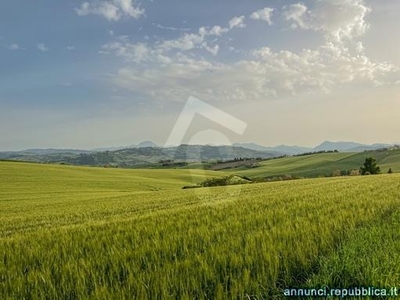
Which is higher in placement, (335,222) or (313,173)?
(335,222)

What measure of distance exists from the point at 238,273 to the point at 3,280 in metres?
3.17

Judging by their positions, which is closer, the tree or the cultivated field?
the cultivated field

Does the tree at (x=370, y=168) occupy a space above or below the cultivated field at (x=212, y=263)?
below

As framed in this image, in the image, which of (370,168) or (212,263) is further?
(370,168)

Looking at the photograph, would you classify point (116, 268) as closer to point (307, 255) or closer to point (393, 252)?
point (307, 255)

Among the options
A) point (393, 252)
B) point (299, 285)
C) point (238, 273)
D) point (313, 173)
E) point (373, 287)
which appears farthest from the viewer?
point (313, 173)

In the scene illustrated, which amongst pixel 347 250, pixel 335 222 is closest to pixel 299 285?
pixel 347 250

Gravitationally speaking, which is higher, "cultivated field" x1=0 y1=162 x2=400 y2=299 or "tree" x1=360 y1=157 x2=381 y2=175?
"cultivated field" x1=0 y1=162 x2=400 y2=299

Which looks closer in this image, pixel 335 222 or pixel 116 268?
pixel 116 268

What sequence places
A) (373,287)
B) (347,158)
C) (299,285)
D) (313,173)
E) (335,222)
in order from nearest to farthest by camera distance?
1. (373,287)
2. (299,285)
3. (335,222)
4. (313,173)
5. (347,158)

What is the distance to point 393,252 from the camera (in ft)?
14.6

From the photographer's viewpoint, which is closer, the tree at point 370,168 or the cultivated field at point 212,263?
the cultivated field at point 212,263

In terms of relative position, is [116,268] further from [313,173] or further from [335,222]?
[313,173]

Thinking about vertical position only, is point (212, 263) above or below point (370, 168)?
above
